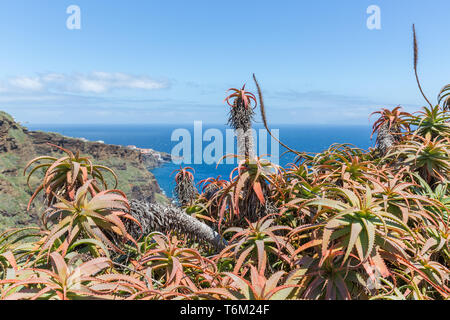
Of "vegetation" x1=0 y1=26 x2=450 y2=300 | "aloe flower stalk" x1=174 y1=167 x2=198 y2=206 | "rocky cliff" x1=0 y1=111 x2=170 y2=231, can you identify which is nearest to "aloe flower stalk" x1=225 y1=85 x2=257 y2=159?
"vegetation" x1=0 y1=26 x2=450 y2=300

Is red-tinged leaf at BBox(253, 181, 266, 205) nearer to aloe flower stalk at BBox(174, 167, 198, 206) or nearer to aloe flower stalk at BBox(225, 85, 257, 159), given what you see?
aloe flower stalk at BBox(225, 85, 257, 159)

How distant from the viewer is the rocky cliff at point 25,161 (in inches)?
1302

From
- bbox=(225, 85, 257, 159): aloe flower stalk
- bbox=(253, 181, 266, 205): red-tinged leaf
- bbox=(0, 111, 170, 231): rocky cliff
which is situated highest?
bbox=(225, 85, 257, 159): aloe flower stalk

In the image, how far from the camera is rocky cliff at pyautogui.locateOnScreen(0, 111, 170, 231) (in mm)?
33062

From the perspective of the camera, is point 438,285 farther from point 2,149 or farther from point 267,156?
point 2,149

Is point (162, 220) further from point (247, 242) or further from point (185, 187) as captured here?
point (247, 242)

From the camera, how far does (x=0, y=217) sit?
3130 cm

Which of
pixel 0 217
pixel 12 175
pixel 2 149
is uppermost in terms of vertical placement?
pixel 2 149

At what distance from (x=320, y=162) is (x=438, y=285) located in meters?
1.37

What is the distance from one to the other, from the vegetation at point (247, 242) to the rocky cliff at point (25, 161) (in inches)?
1142

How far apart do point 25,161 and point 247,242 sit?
5326 centimetres

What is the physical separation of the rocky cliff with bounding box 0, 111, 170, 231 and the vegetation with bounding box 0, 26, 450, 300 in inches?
1142

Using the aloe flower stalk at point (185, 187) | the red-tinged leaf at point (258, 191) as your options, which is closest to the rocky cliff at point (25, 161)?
the aloe flower stalk at point (185, 187)
